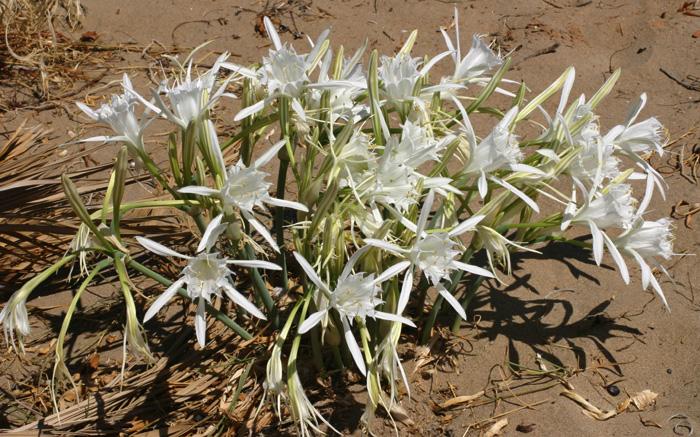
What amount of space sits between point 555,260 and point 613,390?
18.0 inches

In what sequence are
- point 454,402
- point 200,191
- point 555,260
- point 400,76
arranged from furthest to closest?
point 555,260, point 454,402, point 400,76, point 200,191

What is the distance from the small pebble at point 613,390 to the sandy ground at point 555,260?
0.04 feet

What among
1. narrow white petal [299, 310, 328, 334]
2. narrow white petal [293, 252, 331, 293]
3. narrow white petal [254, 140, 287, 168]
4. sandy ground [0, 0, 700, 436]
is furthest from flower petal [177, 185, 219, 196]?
sandy ground [0, 0, 700, 436]

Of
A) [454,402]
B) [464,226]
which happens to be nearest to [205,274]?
[464,226]

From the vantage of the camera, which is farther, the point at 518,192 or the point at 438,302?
the point at 438,302

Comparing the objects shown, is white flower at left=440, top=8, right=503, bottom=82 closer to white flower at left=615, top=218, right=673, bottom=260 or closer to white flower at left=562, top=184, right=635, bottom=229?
white flower at left=562, top=184, right=635, bottom=229

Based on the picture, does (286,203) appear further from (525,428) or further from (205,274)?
(525,428)

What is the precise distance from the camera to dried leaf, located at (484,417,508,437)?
168 cm

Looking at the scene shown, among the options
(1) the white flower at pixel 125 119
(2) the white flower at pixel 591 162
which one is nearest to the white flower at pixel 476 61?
(2) the white flower at pixel 591 162

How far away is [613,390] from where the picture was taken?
5.82 ft

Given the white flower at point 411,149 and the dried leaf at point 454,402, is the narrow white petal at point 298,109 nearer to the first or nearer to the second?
the white flower at point 411,149

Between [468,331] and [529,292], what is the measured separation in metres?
0.24

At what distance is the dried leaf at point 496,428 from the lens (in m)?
1.68

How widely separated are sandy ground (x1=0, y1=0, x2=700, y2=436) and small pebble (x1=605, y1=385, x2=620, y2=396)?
0.01 metres
